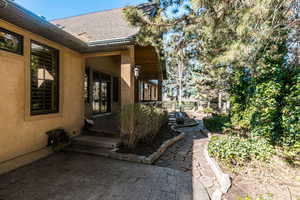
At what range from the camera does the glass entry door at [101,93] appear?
7430mm

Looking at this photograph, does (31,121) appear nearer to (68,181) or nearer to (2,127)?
(2,127)

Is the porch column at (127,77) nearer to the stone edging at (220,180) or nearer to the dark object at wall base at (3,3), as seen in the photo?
the dark object at wall base at (3,3)

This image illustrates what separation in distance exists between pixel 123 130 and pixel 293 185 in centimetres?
412

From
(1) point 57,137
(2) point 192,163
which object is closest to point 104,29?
(1) point 57,137

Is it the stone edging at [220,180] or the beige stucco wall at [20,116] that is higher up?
the beige stucco wall at [20,116]

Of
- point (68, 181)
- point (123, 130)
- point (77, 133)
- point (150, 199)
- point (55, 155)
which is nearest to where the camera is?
point (150, 199)

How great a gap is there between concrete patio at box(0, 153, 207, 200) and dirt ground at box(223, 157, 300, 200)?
76 cm

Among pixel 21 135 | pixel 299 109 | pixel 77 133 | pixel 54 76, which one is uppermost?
pixel 54 76

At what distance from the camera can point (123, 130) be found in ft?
14.4

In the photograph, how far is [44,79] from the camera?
406 centimetres

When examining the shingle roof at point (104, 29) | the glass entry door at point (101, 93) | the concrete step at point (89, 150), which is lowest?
the concrete step at point (89, 150)

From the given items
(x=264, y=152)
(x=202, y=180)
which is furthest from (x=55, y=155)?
(x=264, y=152)

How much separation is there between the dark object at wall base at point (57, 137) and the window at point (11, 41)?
225 centimetres

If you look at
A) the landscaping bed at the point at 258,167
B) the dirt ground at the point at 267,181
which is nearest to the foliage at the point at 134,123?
the landscaping bed at the point at 258,167
